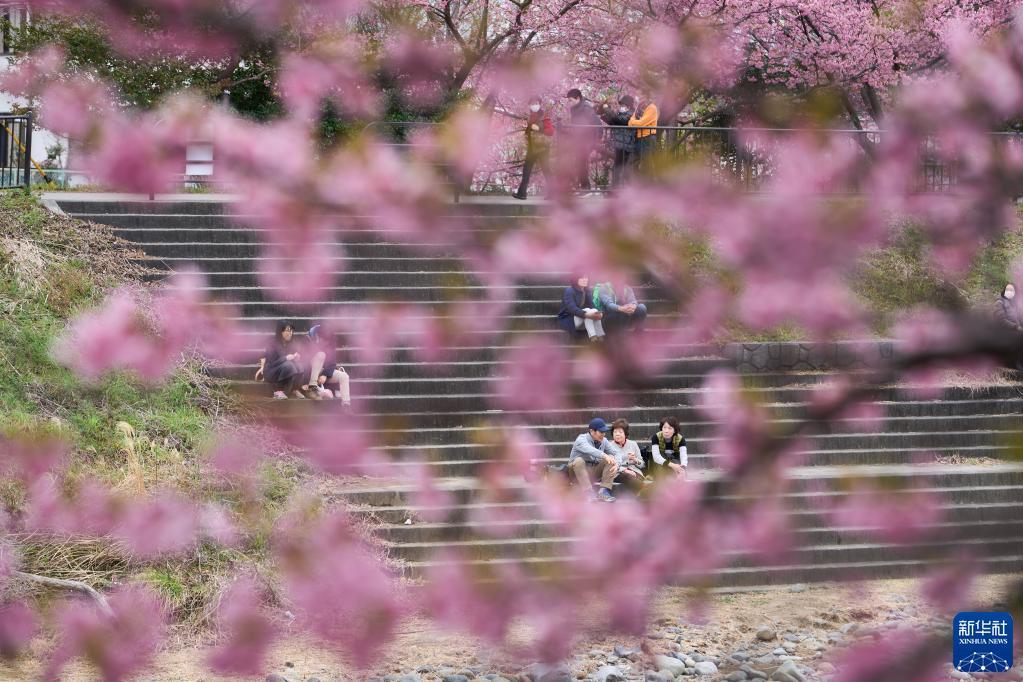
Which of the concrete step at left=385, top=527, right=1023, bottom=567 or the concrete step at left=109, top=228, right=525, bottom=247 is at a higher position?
the concrete step at left=109, top=228, right=525, bottom=247

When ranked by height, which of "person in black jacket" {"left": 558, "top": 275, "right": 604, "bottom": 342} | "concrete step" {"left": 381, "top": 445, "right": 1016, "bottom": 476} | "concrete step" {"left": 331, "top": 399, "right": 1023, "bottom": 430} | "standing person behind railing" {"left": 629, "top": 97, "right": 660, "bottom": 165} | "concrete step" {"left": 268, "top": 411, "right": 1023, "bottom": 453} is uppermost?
"standing person behind railing" {"left": 629, "top": 97, "right": 660, "bottom": 165}

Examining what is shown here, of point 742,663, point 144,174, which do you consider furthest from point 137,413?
point 144,174

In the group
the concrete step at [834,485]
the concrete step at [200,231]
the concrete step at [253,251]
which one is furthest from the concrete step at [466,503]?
the concrete step at [200,231]

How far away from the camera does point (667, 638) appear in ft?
28.4

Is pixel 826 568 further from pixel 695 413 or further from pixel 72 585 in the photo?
pixel 72 585

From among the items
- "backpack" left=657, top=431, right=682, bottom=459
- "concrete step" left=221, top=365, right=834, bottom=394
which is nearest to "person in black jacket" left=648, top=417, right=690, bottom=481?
"backpack" left=657, top=431, right=682, bottom=459

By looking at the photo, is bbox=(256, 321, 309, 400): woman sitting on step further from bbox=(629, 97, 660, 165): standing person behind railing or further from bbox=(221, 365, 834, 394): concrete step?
bbox=(629, 97, 660, 165): standing person behind railing

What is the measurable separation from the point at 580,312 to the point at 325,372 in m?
2.48

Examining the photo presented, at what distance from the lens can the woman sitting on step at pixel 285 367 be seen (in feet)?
35.9

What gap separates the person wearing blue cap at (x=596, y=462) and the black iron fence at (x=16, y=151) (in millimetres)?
7095

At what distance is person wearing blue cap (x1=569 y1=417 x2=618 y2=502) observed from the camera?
33.8 ft

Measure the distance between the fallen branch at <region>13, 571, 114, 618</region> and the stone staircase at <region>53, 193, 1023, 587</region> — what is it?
1937 mm

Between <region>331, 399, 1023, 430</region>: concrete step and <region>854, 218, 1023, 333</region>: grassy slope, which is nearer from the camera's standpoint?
<region>331, 399, 1023, 430</region>: concrete step

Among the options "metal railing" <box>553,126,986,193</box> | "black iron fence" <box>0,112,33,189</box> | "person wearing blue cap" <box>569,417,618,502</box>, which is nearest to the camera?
"person wearing blue cap" <box>569,417,618,502</box>
